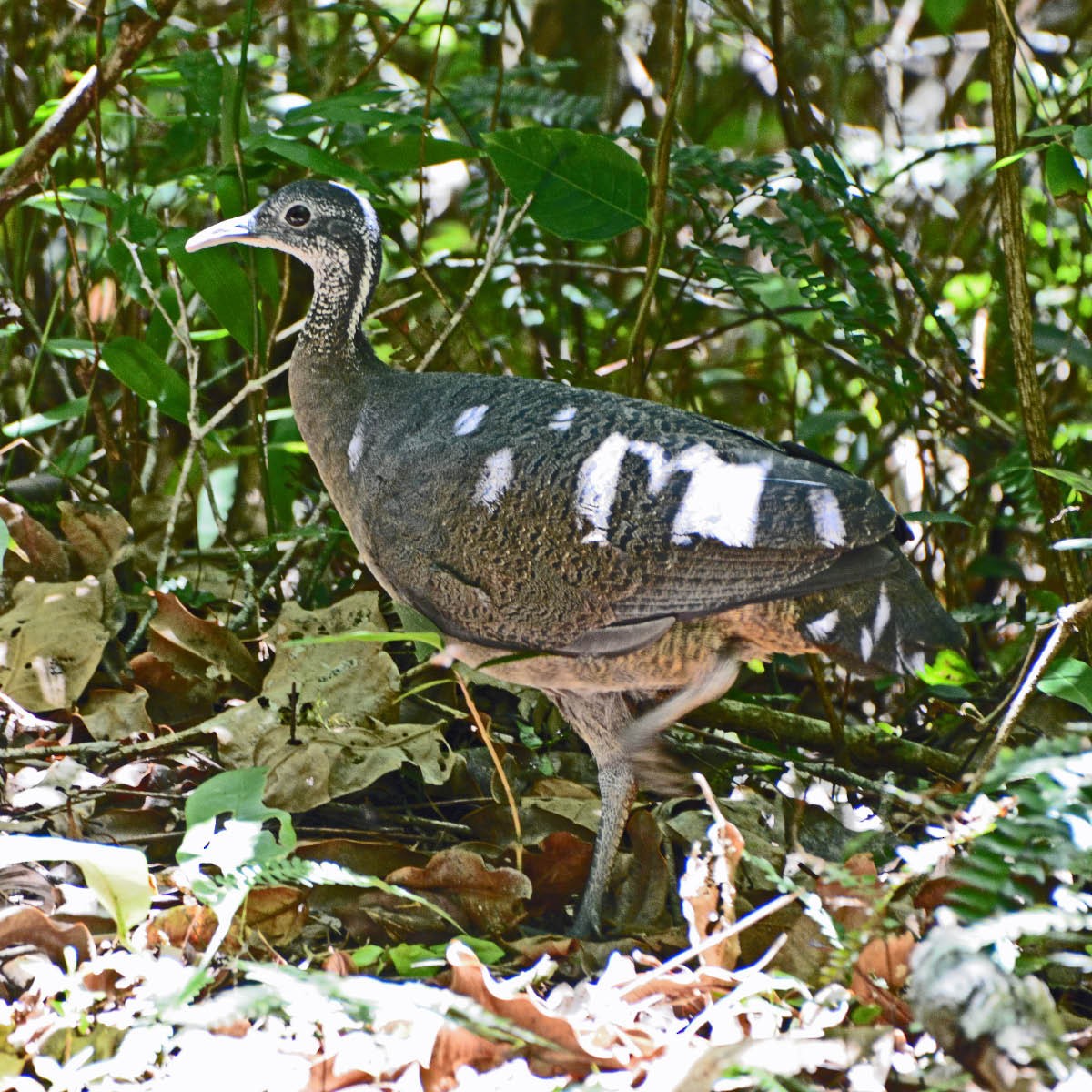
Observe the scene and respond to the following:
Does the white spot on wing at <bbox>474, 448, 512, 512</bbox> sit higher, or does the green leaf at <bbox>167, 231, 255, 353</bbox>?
the green leaf at <bbox>167, 231, 255, 353</bbox>

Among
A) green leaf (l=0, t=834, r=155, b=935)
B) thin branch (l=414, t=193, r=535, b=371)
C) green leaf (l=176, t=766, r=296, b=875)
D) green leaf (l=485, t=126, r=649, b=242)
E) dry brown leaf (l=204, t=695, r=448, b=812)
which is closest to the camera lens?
green leaf (l=0, t=834, r=155, b=935)

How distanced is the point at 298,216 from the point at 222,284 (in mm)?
361

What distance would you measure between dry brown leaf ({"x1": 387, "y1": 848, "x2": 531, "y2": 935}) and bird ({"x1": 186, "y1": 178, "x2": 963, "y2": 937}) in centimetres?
23

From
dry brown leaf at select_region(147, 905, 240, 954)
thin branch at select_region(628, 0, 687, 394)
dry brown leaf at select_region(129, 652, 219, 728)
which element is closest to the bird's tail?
thin branch at select_region(628, 0, 687, 394)

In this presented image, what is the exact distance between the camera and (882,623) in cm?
279

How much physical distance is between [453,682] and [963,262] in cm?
332

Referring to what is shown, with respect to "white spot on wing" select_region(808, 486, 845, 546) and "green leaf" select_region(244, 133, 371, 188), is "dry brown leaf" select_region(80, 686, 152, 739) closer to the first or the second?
"green leaf" select_region(244, 133, 371, 188)

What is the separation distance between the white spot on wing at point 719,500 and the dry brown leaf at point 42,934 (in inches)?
56.2

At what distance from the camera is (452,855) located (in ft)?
9.39

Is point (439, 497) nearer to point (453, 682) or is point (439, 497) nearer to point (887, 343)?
point (453, 682)

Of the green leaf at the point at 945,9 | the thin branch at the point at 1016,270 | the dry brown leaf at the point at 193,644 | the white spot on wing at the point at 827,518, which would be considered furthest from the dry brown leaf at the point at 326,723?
the green leaf at the point at 945,9

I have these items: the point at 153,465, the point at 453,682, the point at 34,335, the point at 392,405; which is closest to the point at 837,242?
the point at 392,405

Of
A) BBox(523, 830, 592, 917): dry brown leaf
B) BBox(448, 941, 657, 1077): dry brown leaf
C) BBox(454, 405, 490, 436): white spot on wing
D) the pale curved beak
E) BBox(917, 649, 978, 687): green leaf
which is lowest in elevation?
BBox(523, 830, 592, 917): dry brown leaf

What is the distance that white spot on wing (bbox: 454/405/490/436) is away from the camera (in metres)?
3.03
